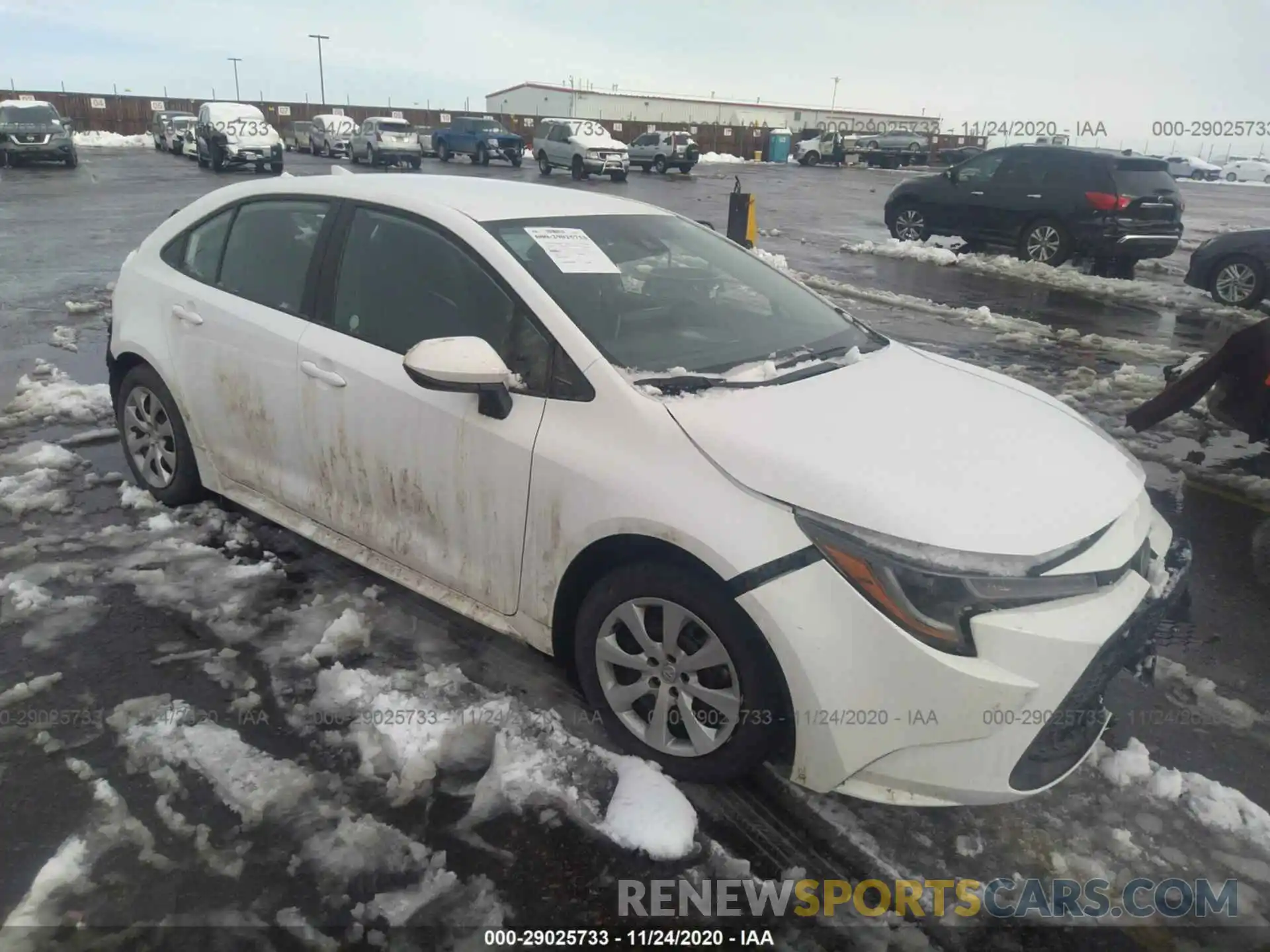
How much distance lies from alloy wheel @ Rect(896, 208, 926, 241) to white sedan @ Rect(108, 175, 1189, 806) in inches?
490

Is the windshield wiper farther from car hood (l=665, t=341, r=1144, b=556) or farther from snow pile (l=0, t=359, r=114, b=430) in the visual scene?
snow pile (l=0, t=359, r=114, b=430)

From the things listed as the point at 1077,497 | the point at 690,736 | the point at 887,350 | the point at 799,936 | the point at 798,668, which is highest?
the point at 887,350

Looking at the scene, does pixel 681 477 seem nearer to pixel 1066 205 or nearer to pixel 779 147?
pixel 1066 205

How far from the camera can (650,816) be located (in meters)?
2.51

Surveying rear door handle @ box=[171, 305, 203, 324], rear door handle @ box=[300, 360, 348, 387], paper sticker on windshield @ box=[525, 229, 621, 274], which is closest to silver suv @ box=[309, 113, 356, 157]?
rear door handle @ box=[171, 305, 203, 324]

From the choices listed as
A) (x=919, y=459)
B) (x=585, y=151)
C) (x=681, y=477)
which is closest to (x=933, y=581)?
(x=919, y=459)

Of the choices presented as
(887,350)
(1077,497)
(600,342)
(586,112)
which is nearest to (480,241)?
(600,342)

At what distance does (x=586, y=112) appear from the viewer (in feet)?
214

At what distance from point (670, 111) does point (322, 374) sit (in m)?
72.4

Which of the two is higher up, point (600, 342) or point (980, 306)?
point (600, 342)

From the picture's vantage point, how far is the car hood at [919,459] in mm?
2264

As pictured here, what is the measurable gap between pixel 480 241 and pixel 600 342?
0.63 meters

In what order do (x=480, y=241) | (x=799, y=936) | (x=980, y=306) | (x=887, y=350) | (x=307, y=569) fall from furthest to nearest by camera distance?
(x=980, y=306)
(x=307, y=569)
(x=887, y=350)
(x=480, y=241)
(x=799, y=936)

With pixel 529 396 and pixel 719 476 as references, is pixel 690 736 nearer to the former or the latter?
pixel 719 476
